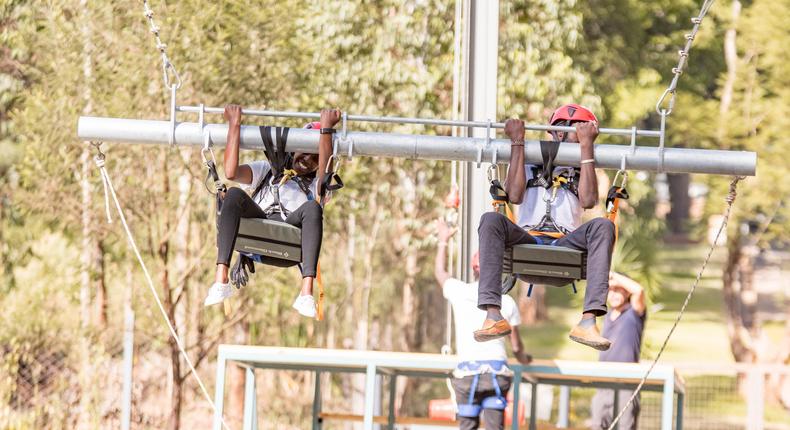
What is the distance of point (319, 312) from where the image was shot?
7.18m

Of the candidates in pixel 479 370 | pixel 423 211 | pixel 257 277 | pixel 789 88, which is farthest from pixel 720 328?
pixel 479 370

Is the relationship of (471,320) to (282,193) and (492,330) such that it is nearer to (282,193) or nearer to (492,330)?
(492,330)

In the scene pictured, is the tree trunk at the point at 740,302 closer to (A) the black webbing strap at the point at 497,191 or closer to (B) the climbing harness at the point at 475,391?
(B) the climbing harness at the point at 475,391

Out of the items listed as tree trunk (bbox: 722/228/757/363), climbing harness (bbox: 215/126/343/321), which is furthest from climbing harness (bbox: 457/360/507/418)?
tree trunk (bbox: 722/228/757/363)

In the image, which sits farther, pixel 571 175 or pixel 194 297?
pixel 194 297

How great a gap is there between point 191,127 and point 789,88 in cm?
1210

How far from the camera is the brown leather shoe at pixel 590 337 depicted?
6977mm

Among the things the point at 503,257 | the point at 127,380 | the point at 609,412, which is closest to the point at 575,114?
the point at 503,257

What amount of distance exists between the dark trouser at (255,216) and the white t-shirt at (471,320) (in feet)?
4.02

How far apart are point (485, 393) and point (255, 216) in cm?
170

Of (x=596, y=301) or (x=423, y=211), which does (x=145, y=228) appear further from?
(x=596, y=301)

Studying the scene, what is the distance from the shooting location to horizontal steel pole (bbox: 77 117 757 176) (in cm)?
721

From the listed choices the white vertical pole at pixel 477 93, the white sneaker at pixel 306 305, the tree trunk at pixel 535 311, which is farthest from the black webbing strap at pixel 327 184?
the tree trunk at pixel 535 311

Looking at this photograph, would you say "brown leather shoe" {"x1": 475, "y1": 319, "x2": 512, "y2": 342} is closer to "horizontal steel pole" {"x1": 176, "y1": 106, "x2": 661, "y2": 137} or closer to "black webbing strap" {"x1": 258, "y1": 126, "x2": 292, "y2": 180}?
"horizontal steel pole" {"x1": 176, "y1": 106, "x2": 661, "y2": 137}
